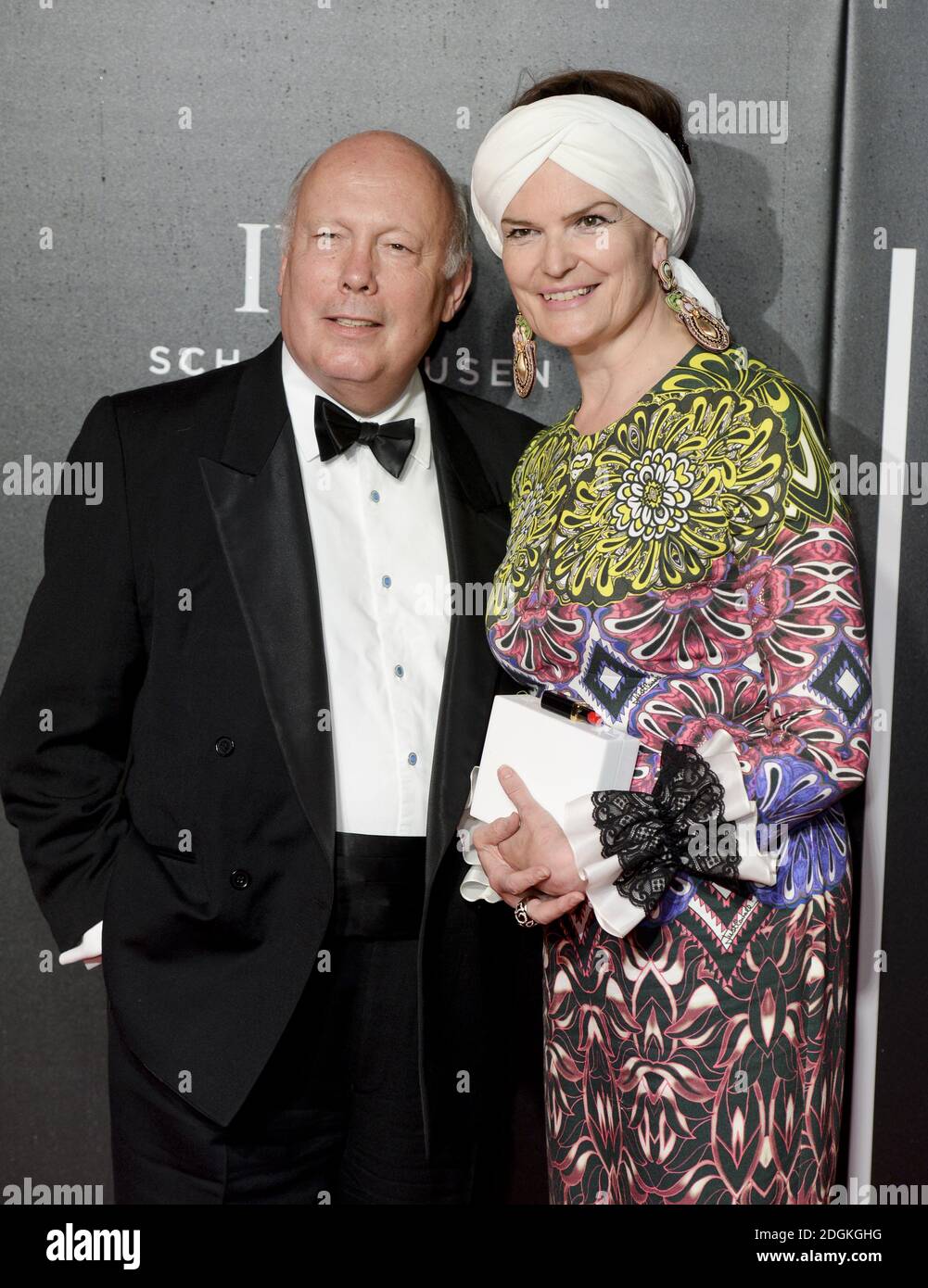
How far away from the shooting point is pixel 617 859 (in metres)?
1.86

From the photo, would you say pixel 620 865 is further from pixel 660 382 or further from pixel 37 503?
pixel 37 503

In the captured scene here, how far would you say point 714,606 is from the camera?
194 centimetres

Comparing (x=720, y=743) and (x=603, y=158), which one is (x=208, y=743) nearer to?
(x=720, y=743)

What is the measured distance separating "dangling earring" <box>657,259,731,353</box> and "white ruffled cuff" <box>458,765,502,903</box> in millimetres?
770

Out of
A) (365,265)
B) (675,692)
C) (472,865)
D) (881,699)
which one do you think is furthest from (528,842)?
(881,699)

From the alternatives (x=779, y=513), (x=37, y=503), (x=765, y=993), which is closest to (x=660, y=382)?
(x=779, y=513)

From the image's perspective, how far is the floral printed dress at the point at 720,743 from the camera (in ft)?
6.08

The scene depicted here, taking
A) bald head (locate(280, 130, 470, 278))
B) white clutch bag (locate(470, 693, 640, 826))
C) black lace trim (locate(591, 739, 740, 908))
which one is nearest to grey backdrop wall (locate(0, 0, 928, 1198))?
bald head (locate(280, 130, 470, 278))

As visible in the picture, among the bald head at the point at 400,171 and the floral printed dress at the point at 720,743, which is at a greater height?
the bald head at the point at 400,171

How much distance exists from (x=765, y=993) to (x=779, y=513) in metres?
0.71

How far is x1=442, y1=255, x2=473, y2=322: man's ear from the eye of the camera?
229 cm

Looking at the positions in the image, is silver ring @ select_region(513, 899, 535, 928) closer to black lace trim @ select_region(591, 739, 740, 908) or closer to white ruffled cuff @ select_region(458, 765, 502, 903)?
white ruffled cuff @ select_region(458, 765, 502, 903)

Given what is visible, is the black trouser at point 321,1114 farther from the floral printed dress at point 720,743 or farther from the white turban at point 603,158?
the white turban at point 603,158

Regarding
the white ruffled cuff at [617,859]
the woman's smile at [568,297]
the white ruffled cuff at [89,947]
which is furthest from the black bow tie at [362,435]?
the white ruffled cuff at [89,947]
